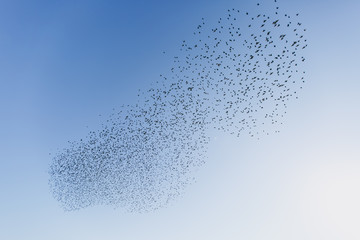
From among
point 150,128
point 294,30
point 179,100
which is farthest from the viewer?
point 150,128

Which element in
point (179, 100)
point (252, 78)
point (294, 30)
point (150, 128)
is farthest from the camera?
point (150, 128)

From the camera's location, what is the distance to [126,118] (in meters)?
23.7

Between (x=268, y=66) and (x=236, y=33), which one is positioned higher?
(x=236, y=33)

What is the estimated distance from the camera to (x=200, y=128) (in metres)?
23.4

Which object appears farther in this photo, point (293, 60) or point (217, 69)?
point (217, 69)

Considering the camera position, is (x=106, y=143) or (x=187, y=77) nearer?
(x=187, y=77)

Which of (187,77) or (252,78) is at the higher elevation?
(187,77)

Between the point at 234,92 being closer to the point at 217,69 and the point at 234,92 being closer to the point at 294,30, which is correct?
the point at 217,69

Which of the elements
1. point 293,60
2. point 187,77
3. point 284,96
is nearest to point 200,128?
point 187,77

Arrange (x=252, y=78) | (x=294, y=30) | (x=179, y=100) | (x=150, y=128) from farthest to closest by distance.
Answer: (x=150, y=128), (x=179, y=100), (x=252, y=78), (x=294, y=30)

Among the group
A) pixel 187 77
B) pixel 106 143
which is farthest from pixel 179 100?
pixel 106 143

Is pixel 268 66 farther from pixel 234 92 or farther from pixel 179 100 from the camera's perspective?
pixel 179 100

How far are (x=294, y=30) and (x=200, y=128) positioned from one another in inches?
349

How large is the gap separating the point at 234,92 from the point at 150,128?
6774 mm
